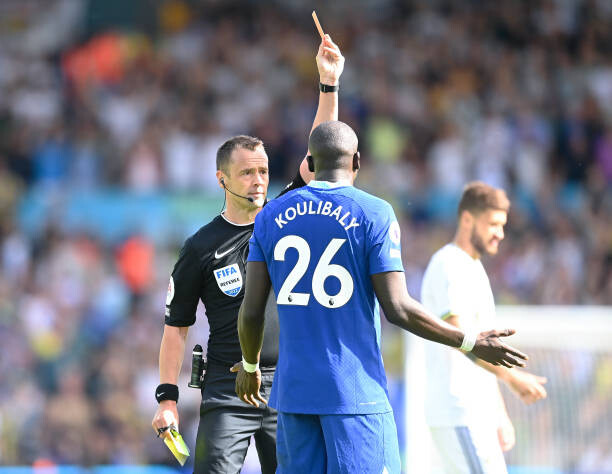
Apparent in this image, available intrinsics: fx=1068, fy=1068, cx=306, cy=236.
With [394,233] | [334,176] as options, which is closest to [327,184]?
[334,176]

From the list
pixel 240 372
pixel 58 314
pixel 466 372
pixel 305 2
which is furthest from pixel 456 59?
pixel 240 372

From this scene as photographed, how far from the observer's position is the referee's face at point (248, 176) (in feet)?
19.3

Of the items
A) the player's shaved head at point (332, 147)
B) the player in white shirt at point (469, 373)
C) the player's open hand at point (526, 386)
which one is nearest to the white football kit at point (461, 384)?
the player in white shirt at point (469, 373)

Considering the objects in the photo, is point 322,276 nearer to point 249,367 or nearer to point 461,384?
point 249,367

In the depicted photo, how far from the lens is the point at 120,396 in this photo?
42.0 feet

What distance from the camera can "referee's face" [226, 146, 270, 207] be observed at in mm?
5883

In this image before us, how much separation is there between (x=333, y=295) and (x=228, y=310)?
1.28 m

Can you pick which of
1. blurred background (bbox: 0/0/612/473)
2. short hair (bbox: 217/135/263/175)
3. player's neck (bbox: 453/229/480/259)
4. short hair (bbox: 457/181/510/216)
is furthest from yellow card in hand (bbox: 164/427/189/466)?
blurred background (bbox: 0/0/612/473)

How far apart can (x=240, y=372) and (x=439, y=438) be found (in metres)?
1.85

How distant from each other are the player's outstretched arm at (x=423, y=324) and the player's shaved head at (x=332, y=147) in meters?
0.58

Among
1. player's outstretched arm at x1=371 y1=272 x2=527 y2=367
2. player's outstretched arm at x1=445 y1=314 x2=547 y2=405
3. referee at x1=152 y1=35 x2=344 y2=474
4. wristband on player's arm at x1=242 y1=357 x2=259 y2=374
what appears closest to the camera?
player's outstretched arm at x1=371 y1=272 x2=527 y2=367

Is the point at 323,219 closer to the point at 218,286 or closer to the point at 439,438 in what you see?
the point at 218,286

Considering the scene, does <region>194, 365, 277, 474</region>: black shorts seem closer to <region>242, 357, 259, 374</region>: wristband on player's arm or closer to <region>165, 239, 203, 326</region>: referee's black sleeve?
<region>165, 239, 203, 326</region>: referee's black sleeve

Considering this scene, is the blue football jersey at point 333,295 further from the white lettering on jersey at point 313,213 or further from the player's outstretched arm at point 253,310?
the player's outstretched arm at point 253,310
